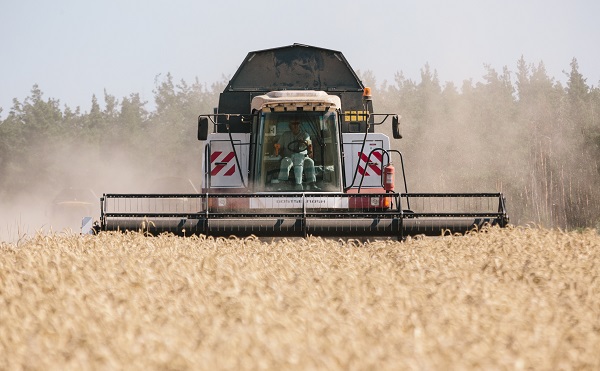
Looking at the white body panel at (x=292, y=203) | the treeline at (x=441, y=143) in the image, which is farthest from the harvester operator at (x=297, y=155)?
the treeline at (x=441, y=143)

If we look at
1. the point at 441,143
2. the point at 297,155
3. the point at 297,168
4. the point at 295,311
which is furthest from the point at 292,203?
the point at 441,143

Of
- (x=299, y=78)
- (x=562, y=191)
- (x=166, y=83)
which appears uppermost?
(x=166, y=83)

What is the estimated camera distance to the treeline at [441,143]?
146ft

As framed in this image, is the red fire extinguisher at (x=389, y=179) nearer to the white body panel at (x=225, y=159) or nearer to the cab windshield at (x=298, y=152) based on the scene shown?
the cab windshield at (x=298, y=152)

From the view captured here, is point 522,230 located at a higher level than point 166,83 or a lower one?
lower

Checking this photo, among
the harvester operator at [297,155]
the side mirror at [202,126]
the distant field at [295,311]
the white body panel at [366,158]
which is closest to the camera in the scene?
the distant field at [295,311]

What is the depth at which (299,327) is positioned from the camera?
3.80 metres

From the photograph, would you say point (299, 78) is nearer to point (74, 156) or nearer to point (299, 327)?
point (299, 327)

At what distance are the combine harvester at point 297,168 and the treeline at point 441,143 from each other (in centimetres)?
2613

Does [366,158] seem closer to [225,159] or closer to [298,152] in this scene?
[298,152]

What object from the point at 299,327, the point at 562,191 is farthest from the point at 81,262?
the point at 562,191

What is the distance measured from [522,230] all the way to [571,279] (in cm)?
390

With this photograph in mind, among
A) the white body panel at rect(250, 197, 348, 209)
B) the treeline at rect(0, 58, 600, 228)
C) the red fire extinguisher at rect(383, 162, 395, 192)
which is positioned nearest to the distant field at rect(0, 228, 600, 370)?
the white body panel at rect(250, 197, 348, 209)

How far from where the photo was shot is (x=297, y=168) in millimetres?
11234
